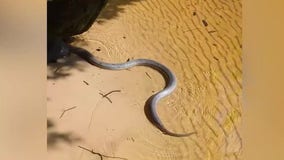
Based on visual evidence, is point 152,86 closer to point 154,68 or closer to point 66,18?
point 154,68

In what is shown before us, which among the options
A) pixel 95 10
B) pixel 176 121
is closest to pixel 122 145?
pixel 176 121

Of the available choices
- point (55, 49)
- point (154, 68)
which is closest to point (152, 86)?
point (154, 68)

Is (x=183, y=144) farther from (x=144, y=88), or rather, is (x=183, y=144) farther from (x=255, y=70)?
(x=255, y=70)

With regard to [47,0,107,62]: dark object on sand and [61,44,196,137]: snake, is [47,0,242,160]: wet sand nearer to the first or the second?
[61,44,196,137]: snake

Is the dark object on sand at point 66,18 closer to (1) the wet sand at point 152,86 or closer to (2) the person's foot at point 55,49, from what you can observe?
(2) the person's foot at point 55,49

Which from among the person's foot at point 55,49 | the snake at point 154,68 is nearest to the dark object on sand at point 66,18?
the person's foot at point 55,49

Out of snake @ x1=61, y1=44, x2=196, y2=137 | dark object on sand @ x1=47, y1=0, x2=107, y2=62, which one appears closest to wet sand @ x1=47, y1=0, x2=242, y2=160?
snake @ x1=61, y1=44, x2=196, y2=137
